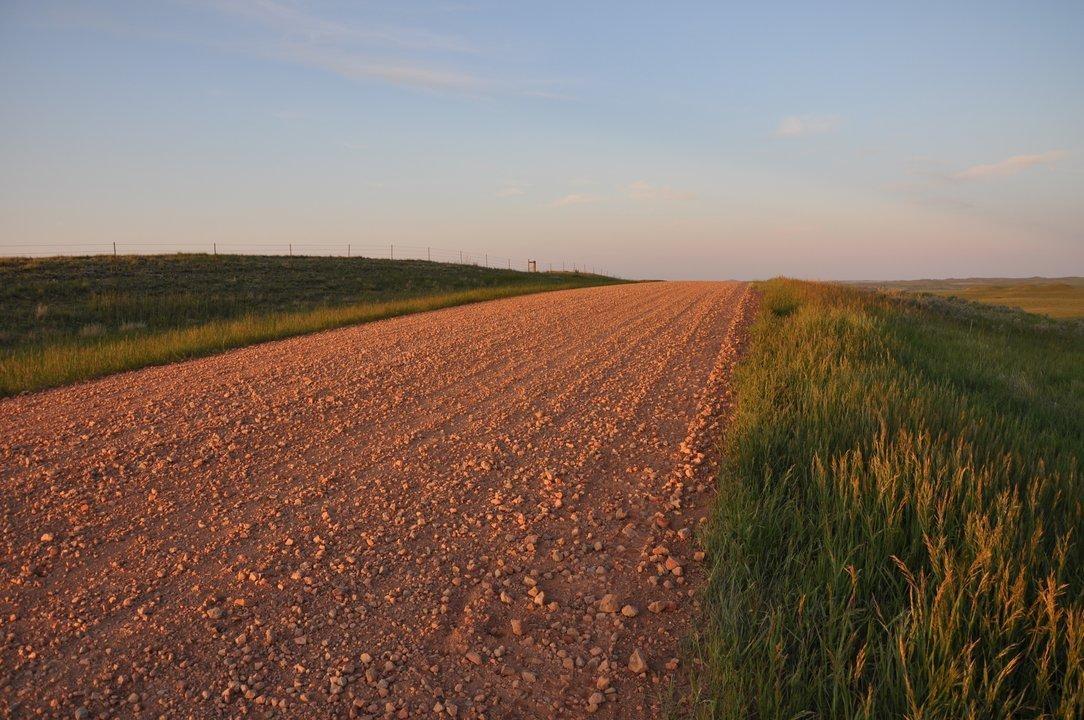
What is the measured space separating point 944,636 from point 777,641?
631 millimetres

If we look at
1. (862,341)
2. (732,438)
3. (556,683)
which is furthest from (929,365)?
(556,683)

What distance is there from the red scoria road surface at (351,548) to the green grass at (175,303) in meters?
2.92

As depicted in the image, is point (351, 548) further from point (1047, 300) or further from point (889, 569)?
point (1047, 300)

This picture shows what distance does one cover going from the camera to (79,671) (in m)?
3.14

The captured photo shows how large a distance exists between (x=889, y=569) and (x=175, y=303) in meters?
25.3

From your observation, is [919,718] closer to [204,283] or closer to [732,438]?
[732,438]

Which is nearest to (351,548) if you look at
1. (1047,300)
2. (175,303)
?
(175,303)

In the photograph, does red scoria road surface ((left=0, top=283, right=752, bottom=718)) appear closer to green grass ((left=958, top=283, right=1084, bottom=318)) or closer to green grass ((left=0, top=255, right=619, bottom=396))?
green grass ((left=0, top=255, right=619, bottom=396))

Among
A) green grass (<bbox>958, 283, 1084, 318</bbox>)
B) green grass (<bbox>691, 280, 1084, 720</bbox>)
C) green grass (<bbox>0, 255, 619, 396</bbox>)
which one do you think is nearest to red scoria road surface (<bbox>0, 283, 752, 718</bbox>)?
green grass (<bbox>691, 280, 1084, 720</bbox>)

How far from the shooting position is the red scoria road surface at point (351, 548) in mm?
3064

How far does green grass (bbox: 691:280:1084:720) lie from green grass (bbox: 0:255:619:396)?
379 inches

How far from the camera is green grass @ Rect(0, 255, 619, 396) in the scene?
10875 millimetres

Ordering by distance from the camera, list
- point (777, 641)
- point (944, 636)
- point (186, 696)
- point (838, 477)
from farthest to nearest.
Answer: point (838, 477), point (186, 696), point (777, 641), point (944, 636)

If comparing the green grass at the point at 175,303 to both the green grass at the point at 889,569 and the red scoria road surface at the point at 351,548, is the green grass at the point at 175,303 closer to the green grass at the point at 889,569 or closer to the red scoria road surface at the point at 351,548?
the red scoria road surface at the point at 351,548
